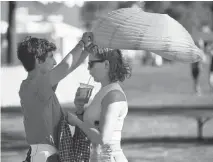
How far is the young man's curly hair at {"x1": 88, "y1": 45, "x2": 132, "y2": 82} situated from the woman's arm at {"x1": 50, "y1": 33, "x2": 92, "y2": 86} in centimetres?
7

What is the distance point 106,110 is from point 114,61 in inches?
13.0

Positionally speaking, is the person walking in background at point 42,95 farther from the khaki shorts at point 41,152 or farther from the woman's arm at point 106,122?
the woman's arm at point 106,122

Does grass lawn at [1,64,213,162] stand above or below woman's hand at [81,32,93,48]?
below

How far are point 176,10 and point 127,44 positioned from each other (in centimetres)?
7909

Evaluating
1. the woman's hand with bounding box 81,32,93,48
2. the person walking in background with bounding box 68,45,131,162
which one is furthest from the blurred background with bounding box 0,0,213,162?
the woman's hand with bounding box 81,32,93,48

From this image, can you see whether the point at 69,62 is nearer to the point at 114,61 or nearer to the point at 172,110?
the point at 114,61

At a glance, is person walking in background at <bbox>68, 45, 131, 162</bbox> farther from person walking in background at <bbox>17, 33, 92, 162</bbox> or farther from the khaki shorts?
the khaki shorts

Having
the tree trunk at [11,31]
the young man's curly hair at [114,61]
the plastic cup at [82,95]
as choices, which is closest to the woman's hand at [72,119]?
the plastic cup at [82,95]

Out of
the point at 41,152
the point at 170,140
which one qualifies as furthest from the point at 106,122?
the point at 170,140

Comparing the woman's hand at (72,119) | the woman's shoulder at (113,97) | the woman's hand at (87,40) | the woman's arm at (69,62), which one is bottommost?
the woman's hand at (72,119)

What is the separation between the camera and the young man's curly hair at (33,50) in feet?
14.0

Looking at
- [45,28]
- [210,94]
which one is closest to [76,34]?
[45,28]

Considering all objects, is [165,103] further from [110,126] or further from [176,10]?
[176,10]

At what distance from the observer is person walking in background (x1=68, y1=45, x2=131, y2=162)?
3.95 meters
